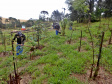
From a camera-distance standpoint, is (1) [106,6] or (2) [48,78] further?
(1) [106,6]

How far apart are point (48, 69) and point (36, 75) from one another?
0.48 meters

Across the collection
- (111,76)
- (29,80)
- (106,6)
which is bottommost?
(29,80)

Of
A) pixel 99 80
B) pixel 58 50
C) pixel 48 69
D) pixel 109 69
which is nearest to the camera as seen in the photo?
pixel 99 80

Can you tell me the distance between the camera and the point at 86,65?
10.6 ft

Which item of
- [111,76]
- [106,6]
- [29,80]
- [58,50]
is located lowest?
[29,80]

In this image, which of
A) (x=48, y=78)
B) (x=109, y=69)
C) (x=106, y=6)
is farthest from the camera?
(x=106, y=6)

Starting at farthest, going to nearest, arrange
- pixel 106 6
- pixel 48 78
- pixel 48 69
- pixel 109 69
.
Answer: pixel 106 6
pixel 48 69
pixel 109 69
pixel 48 78

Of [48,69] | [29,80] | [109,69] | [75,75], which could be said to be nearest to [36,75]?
[29,80]

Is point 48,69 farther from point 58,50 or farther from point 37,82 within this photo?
point 58,50

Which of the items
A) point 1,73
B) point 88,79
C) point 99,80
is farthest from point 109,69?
point 1,73

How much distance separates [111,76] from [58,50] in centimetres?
290

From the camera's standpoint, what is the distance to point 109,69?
2.91 m

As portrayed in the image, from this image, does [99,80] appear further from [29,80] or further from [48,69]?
[29,80]

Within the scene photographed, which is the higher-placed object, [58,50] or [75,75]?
[58,50]
